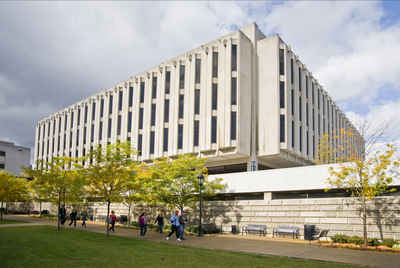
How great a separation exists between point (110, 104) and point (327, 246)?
3991cm

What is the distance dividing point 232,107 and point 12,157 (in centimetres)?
8370

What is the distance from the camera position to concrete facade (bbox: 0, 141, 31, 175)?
9512 cm

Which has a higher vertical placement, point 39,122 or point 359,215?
point 39,122

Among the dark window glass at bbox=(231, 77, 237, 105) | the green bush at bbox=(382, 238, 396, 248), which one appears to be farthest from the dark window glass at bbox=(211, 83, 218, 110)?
the green bush at bbox=(382, 238, 396, 248)

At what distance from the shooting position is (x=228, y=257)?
1381cm

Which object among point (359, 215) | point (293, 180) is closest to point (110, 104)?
point (293, 180)

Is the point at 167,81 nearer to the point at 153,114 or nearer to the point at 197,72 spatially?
Result: the point at 153,114

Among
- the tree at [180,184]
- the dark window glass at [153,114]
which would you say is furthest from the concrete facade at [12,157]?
the tree at [180,184]

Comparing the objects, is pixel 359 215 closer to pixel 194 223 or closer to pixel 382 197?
pixel 382 197

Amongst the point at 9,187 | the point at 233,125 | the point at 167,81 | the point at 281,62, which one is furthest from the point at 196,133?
the point at 9,187

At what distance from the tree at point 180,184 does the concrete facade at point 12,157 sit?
82.8m

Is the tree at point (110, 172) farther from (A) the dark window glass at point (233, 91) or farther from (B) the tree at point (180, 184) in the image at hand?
(A) the dark window glass at point (233, 91)

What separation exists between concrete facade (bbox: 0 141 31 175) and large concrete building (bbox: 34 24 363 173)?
6525 cm

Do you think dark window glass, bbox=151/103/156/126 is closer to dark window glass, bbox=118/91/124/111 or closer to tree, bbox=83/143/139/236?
dark window glass, bbox=118/91/124/111
